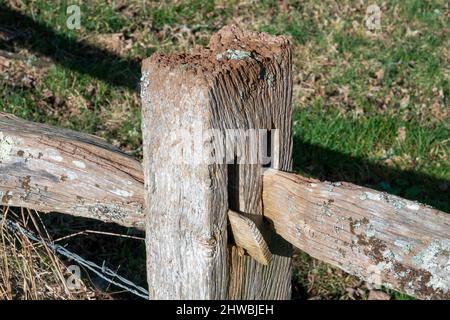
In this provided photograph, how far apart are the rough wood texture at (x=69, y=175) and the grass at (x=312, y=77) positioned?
185cm

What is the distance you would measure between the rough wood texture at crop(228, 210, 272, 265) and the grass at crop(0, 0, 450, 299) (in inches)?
88.0

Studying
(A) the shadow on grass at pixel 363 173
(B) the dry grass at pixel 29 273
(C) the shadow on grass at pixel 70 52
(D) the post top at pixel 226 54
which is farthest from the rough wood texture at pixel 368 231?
(C) the shadow on grass at pixel 70 52

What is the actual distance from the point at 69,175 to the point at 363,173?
9.28 ft

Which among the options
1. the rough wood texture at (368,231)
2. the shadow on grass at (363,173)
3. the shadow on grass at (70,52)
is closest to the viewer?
the rough wood texture at (368,231)

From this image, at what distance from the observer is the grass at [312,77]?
5.00 meters

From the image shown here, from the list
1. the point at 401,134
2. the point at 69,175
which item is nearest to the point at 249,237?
the point at 69,175

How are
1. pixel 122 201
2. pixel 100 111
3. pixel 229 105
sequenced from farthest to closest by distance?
pixel 100 111 < pixel 122 201 < pixel 229 105

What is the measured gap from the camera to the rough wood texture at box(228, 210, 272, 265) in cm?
214

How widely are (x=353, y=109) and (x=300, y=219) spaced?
11.2 feet

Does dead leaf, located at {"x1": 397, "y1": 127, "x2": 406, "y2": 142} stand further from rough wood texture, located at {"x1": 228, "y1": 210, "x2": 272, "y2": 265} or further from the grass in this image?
rough wood texture, located at {"x1": 228, "y1": 210, "x2": 272, "y2": 265}

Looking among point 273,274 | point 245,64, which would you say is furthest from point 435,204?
point 245,64

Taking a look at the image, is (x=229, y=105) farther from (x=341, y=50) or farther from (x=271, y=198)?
(x=341, y=50)

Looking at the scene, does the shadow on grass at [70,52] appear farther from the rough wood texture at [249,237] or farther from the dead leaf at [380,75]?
the rough wood texture at [249,237]

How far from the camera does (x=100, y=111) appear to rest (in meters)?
5.45
